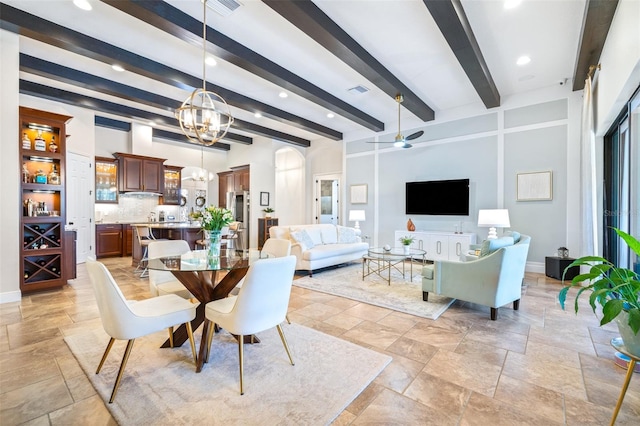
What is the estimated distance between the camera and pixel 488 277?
120 inches

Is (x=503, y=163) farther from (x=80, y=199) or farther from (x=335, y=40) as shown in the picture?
(x=80, y=199)

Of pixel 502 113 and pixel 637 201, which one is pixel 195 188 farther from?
pixel 637 201

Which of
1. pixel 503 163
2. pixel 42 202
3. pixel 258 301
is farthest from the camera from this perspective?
pixel 503 163

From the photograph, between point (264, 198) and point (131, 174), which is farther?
point (264, 198)

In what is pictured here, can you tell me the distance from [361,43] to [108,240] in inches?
277

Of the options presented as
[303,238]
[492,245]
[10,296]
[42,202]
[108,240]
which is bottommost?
[10,296]

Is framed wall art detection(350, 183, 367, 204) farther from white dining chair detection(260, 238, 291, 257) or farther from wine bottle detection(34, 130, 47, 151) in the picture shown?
wine bottle detection(34, 130, 47, 151)

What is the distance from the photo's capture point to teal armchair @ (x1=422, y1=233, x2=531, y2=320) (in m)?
2.99

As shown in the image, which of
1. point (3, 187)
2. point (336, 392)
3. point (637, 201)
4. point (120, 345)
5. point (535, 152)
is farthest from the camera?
point (535, 152)

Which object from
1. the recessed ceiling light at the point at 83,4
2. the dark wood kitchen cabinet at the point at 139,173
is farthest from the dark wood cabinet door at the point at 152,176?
the recessed ceiling light at the point at 83,4

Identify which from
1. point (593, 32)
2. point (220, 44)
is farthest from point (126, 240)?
point (593, 32)

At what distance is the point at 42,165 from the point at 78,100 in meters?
1.99

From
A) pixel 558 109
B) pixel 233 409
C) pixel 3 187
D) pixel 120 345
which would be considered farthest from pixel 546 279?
pixel 3 187

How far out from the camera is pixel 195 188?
9594 millimetres
